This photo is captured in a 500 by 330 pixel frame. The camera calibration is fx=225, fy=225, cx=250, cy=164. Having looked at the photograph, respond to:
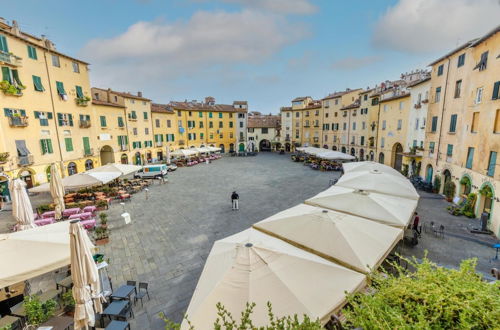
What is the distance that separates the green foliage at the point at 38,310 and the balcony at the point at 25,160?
1762cm

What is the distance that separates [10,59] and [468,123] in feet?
111

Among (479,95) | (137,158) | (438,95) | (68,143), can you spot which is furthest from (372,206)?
(137,158)

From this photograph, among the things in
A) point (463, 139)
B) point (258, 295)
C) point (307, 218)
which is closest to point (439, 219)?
point (463, 139)

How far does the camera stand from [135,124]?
33656 millimetres

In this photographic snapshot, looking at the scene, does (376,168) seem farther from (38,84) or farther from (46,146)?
(38,84)

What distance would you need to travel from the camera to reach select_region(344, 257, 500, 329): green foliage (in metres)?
2.76

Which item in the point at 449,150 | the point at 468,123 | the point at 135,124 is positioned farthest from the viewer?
the point at 135,124

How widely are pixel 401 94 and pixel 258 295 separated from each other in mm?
30671

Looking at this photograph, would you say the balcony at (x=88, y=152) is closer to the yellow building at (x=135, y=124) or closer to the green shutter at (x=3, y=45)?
the yellow building at (x=135, y=124)

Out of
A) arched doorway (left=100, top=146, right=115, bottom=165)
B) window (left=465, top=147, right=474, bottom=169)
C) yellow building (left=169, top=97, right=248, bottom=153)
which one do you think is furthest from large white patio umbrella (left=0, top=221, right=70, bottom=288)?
yellow building (left=169, top=97, right=248, bottom=153)

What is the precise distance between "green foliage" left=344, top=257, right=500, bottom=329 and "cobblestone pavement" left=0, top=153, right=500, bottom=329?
5533 mm

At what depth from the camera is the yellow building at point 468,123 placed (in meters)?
12.7

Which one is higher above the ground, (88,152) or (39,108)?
(39,108)

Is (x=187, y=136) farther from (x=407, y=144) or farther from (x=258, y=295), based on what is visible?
(x=258, y=295)
